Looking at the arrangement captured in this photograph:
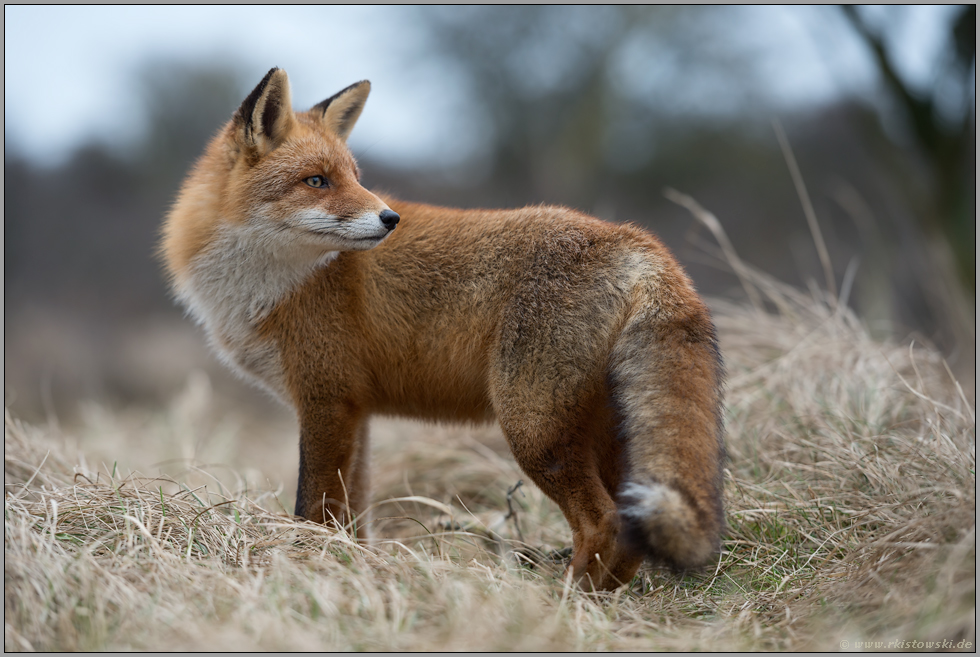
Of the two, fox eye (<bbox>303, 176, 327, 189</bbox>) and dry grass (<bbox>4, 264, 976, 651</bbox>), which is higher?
fox eye (<bbox>303, 176, 327, 189</bbox>)

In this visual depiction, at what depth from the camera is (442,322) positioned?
11.2 ft

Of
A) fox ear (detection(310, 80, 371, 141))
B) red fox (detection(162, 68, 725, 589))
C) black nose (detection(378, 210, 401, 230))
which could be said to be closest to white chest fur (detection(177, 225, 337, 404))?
red fox (detection(162, 68, 725, 589))

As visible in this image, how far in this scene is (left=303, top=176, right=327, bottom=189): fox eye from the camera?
3619 mm

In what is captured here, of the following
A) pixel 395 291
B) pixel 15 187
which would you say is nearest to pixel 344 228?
pixel 395 291

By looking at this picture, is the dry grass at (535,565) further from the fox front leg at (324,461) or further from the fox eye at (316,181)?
A: the fox eye at (316,181)

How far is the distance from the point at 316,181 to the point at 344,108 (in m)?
0.80

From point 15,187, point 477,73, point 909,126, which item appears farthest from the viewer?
point 477,73

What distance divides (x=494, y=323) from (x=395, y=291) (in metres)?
0.70

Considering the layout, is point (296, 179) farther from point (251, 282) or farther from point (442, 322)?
point (442, 322)

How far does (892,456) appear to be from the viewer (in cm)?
354

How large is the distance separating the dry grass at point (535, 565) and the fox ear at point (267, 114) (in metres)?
1.94

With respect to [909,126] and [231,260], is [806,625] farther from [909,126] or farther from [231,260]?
[909,126]

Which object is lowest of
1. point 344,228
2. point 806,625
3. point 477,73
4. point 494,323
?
point 806,625

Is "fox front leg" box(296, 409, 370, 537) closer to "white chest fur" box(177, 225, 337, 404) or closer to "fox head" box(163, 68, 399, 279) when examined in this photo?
"white chest fur" box(177, 225, 337, 404)
